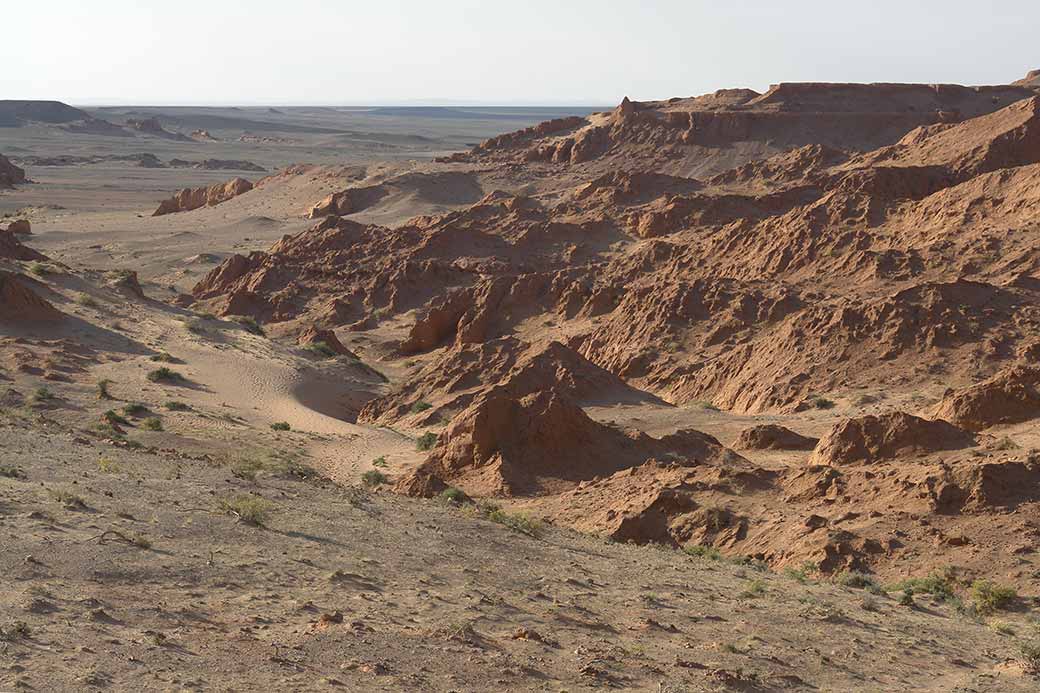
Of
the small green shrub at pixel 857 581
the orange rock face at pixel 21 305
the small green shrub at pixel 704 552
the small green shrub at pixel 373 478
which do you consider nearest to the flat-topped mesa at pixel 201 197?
the orange rock face at pixel 21 305

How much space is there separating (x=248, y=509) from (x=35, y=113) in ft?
588

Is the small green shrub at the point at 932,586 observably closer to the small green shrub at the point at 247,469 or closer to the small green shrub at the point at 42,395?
the small green shrub at the point at 247,469

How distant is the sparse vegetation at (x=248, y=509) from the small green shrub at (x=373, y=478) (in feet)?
19.4

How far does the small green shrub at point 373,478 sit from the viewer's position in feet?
69.3

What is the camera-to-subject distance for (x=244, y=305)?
4506cm

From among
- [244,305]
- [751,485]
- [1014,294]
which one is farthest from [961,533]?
[244,305]

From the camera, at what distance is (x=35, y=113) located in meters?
178

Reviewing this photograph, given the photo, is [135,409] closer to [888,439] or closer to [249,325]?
[888,439]

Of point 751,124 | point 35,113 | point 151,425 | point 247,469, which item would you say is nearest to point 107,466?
point 247,469

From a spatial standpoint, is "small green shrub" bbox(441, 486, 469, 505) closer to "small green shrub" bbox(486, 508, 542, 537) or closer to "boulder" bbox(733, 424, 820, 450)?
"small green shrub" bbox(486, 508, 542, 537)

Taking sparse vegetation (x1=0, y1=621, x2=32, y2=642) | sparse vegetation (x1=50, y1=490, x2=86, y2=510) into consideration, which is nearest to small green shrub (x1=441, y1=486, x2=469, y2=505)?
sparse vegetation (x1=50, y1=490, x2=86, y2=510)

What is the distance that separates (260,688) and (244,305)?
121ft

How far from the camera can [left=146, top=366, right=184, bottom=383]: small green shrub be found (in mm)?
27641

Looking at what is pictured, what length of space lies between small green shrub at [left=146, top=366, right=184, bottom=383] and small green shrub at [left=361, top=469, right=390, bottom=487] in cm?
790
